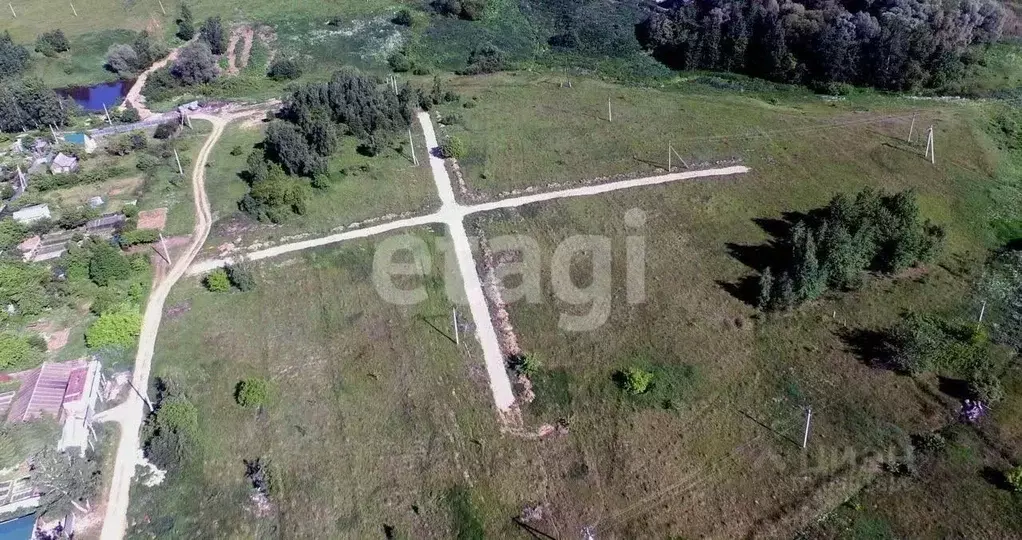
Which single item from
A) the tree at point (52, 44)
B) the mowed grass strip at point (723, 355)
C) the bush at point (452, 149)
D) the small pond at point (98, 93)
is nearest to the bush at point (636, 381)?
the mowed grass strip at point (723, 355)

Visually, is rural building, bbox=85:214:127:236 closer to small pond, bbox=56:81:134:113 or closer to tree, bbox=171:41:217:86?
small pond, bbox=56:81:134:113

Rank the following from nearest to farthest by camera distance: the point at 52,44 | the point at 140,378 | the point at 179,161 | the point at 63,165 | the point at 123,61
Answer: the point at 140,378
the point at 63,165
the point at 179,161
the point at 123,61
the point at 52,44

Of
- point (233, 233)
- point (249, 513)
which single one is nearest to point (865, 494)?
point (249, 513)

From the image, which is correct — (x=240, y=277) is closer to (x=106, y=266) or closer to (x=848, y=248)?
(x=106, y=266)

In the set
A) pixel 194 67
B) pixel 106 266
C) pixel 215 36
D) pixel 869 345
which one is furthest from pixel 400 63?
pixel 869 345

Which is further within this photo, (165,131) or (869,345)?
(165,131)

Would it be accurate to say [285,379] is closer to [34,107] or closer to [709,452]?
[709,452]

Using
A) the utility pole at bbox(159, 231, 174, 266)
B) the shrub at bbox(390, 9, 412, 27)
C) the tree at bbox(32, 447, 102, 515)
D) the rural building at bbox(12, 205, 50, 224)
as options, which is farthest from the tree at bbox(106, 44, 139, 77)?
the tree at bbox(32, 447, 102, 515)
